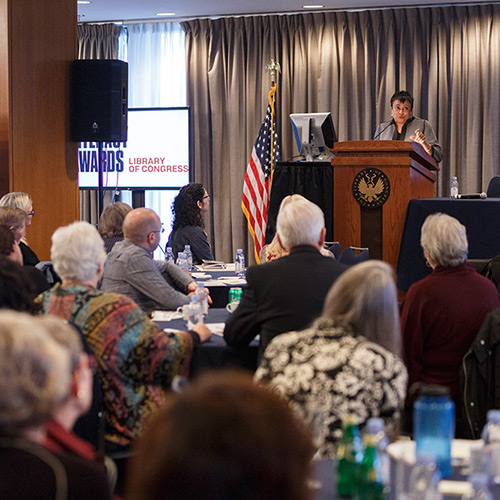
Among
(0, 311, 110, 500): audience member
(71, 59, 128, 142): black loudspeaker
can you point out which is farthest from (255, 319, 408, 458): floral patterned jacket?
(71, 59, 128, 142): black loudspeaker

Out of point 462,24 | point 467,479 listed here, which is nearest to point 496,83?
point 462,24

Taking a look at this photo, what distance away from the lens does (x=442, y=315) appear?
10.9 ft

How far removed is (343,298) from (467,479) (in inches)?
23.4

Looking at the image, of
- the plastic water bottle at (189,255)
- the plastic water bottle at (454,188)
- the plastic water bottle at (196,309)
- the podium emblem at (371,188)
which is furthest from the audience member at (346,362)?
the plastic water bottle at (454,188)

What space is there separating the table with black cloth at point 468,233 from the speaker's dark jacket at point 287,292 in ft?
6.51

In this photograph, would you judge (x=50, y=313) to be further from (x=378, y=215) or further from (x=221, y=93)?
(x=221, y=93)

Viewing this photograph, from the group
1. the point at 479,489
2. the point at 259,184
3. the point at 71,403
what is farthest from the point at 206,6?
the point at 479,489

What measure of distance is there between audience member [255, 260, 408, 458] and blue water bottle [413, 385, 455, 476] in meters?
0.16

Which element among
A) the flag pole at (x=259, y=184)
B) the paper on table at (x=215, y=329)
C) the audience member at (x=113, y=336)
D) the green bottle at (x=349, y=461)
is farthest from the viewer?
the flag pole at (x=259, y=184)

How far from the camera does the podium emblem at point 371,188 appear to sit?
492 centimetres

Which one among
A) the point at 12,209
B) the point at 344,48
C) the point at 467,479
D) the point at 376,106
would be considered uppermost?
the point at 344,48

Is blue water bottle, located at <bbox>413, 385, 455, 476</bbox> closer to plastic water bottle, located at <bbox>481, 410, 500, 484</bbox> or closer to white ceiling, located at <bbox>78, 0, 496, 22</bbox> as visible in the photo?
plastic water bottle, located at <bbox>481, 410, 500, 484</bbox>

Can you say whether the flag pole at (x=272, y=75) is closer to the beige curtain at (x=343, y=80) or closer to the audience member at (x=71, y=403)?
the beige curtain at (x=343, y=80)

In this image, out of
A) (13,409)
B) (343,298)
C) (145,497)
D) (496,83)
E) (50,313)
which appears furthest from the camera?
(496,83)
